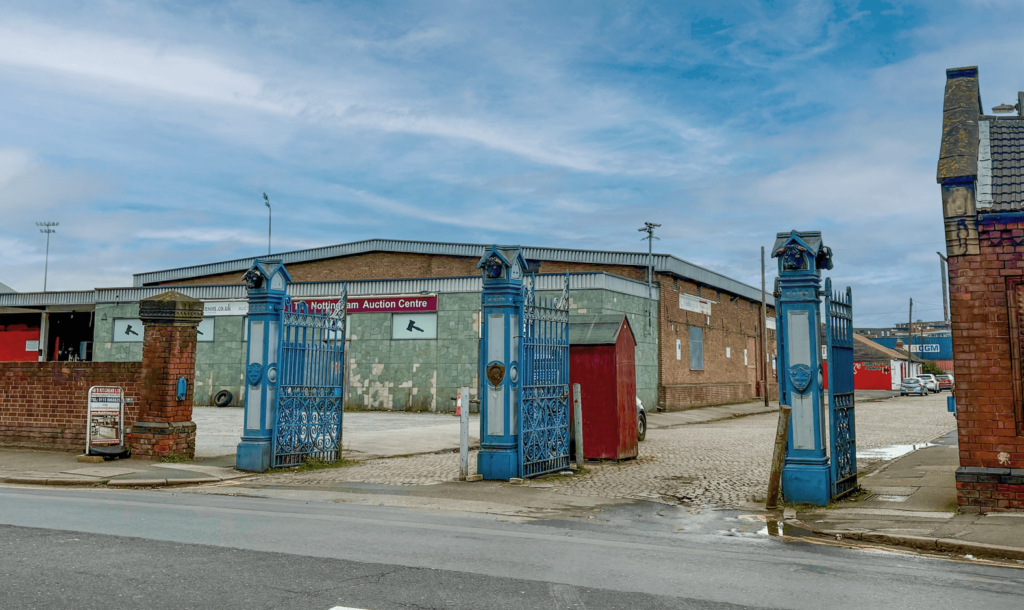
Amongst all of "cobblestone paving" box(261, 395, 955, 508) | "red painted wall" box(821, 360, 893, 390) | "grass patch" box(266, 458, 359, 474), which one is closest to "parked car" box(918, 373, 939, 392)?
"red painted wall" box(821, 360, 893, 390)

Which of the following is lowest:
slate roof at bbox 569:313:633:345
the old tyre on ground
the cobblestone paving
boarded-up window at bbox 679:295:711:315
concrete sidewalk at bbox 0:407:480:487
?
the cobblestone paving

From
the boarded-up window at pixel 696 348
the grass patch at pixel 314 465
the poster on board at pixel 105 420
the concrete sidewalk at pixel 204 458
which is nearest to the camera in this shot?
the concrete sidewalk at pixel 204 458

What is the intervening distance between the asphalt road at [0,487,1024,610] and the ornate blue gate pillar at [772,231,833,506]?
1.49 m

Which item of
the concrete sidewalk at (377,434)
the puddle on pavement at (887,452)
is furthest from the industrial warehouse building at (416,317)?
the puddle on pavement at (887,452)

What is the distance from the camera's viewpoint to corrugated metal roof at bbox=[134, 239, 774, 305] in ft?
123

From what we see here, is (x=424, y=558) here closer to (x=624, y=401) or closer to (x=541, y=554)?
(x=541, y=554)

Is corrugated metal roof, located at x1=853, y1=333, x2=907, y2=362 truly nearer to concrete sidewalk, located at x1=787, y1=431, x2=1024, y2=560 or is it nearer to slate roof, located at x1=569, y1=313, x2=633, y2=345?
slate roof, located at x1=569, y1=313, x2=633, y2=345

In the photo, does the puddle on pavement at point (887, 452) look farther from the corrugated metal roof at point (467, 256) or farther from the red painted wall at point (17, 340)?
the red painted wall at point (17, 340)

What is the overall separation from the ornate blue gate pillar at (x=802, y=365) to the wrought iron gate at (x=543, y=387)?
3872 millimetres

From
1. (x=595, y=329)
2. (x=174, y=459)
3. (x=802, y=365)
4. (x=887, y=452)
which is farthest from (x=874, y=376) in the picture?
(x=174, y=459)

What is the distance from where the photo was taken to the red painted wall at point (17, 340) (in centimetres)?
4584

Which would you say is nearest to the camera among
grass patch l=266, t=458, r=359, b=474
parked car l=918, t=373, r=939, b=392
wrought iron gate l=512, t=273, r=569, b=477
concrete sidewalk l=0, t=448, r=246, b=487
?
concrete sidewalk l=0, t=448, r=246, b=487

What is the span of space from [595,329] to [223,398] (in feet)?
77.9

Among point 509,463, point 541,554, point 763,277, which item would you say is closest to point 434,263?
point 763,277
